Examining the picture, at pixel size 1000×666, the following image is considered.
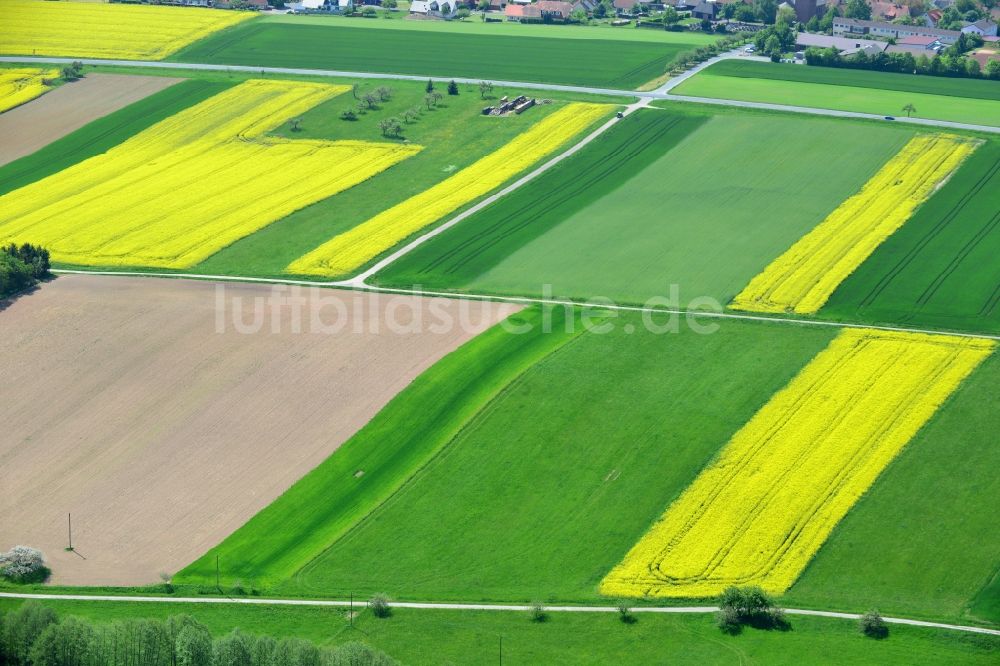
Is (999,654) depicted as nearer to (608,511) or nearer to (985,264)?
(608,511)

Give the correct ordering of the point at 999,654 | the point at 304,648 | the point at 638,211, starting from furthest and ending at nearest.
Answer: the point at 638,211
the point at 999,654
the point at 304,648

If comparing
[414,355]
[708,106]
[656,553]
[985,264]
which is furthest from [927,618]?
[708,106]

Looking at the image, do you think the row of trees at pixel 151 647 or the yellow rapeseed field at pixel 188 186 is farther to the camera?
the yellow rapeseed field at pixel 188 186

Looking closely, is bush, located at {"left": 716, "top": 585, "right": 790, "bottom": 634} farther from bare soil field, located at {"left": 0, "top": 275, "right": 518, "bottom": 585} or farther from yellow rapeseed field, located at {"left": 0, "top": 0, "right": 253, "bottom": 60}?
yellow rapeseed field, located at {"left": 0, "top": 0, "right": 253, "bottom": 60}

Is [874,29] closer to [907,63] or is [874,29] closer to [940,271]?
[907,63]

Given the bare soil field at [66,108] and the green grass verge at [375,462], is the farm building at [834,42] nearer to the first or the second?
the bare soil field at [66,108]

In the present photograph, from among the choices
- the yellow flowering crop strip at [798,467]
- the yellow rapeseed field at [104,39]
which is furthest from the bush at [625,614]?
the yellow rapeseed field at [104,39]
